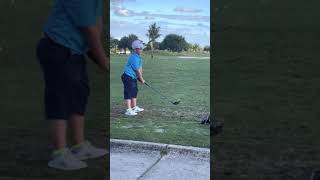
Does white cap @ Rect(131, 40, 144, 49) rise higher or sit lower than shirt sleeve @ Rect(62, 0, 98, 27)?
lower

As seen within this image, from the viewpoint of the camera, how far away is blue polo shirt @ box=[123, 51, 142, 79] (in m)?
4.58

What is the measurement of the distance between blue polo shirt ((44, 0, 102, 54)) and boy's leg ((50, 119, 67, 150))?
50 cm

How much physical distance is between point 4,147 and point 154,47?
177 centimetres

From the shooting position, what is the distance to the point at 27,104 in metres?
5.62

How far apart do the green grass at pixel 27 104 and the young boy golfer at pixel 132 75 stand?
171 millimetres

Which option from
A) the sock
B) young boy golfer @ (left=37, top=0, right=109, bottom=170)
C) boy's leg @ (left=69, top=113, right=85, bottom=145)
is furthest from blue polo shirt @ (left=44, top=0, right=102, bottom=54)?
the sock

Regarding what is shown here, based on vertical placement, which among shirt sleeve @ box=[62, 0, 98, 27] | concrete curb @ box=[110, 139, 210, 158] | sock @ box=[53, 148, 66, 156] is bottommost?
concrete curb @ box=[110, 139, 210, 158]

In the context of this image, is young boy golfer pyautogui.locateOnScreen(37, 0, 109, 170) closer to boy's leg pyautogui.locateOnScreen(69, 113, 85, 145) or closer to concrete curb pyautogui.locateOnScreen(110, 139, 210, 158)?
boy's leg pyautogui.locateOnScreen(69, 113, 85, 145)
